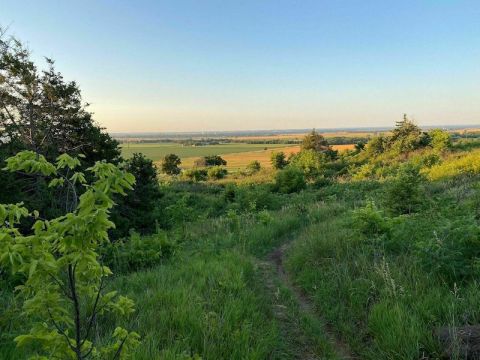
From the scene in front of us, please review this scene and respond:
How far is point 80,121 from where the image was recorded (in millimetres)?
20031

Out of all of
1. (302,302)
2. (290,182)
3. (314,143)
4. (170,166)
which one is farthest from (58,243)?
(170,166)

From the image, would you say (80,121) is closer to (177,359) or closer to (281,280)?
(281,280)

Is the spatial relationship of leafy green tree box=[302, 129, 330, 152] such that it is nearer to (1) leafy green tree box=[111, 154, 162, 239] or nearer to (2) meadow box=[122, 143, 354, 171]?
(2) meadow box=[122, 143, 354, 171]

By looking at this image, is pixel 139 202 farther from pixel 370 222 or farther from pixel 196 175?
pixel 196 175

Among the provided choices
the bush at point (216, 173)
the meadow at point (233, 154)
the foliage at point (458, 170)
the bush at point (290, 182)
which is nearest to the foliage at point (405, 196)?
the foliage at point (458, 170)

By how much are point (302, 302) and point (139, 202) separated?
14.8m

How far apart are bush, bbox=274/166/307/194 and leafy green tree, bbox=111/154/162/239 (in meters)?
10.7

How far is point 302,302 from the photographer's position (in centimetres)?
583

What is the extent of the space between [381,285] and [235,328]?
2446 mm

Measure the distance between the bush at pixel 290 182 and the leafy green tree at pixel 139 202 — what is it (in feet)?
35.2

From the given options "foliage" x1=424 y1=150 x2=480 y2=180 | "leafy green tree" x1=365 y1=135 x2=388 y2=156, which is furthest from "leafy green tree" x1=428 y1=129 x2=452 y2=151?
"foliage" x1=424 y1=150 x2=480 y2=180

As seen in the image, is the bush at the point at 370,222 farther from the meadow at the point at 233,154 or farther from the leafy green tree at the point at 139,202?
the meadow at the point at 233,154

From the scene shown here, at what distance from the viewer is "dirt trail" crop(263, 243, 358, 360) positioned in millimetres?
4250

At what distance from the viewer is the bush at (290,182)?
1050 inches
